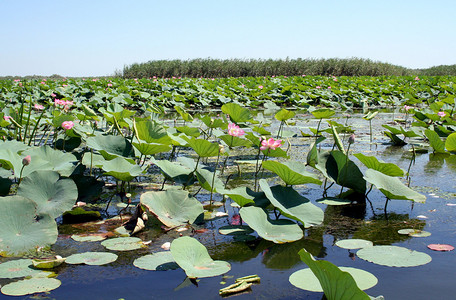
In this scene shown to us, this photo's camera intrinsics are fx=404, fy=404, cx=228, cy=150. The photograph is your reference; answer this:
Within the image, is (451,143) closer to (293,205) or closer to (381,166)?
(381,166)

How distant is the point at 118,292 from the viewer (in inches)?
44.2

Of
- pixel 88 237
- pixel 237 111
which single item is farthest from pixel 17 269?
pixel 237 111

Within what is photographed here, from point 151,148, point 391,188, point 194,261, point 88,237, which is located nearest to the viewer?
point 194,261

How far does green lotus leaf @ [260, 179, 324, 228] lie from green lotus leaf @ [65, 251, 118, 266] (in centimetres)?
60

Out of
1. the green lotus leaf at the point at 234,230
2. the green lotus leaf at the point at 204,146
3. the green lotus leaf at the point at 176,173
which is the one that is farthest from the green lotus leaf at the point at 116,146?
the green lotus leaf at the point at 234,230

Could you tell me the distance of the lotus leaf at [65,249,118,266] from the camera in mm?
1289

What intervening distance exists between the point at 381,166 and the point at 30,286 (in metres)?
1.53

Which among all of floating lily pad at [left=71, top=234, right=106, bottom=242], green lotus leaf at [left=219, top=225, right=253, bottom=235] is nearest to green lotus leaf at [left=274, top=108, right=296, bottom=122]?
green lotus leaf at [left=219, top=225, right=253, bottom=235]

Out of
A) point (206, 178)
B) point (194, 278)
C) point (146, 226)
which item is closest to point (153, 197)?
point (146, 226)

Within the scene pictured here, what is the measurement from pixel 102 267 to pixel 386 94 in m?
9.54

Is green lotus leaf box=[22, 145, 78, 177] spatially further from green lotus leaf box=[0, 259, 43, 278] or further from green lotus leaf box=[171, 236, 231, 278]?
green lotus leaf box=[171, 236, 231, 278]

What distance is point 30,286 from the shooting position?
3.69 ft

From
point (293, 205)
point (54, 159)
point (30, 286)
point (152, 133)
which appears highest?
point (152, 133)

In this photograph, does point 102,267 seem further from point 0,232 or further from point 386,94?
point 386,94
